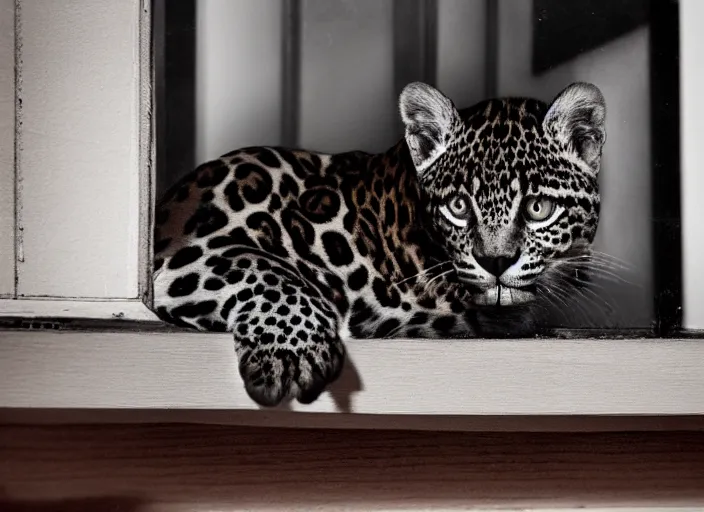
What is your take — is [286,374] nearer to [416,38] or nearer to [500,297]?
[500,297]

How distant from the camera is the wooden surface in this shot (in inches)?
33.6

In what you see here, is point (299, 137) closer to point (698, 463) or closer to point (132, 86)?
point (132, 86)

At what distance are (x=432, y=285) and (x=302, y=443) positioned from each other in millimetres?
210

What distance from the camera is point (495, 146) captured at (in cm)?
88

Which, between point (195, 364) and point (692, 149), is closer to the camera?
point (195, 364)

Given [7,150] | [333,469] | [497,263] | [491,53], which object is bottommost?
[333,469]

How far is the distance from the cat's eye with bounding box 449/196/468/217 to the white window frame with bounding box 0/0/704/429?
14 centimetres

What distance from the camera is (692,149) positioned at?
92 cm

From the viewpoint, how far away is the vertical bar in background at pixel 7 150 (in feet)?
2.63

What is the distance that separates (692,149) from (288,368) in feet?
1.62

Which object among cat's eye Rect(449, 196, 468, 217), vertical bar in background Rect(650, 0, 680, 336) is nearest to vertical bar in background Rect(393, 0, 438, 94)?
cat's eye Rect(449, 196, 468, 217)

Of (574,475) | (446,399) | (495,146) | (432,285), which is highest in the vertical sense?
(495,146)

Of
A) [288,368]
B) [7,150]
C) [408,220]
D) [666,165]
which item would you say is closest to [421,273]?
[408,220]

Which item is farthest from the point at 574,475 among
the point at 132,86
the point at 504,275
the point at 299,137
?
the point at 132,86
